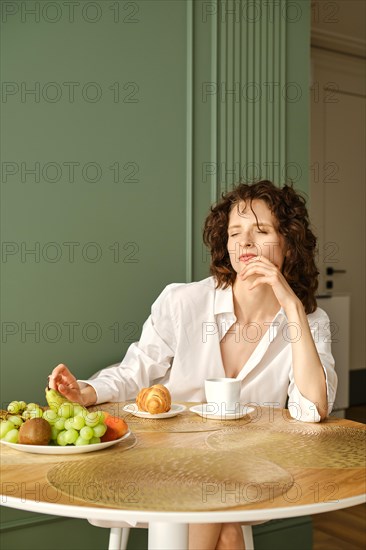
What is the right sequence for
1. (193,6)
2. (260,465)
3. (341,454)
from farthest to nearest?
1. (193,6)
2. (341,454)
3. (260,465)

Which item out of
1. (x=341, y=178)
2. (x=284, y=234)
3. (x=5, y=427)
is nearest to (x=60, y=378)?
(x=5, y=427)

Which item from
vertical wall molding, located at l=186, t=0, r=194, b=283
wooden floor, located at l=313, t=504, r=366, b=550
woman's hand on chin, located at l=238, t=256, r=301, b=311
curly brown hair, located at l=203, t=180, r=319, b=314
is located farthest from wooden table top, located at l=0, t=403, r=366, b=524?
wooden floor, located at l=313, t=504, r=366, b=550

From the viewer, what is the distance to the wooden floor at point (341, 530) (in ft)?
9.40

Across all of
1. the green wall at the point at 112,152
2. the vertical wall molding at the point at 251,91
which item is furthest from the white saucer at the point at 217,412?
the vertical wall molding at the point at 251,91

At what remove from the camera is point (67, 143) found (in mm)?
2348

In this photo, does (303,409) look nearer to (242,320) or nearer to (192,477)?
(242,320)

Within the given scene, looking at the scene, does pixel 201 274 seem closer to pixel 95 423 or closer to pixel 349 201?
pixel 95 423

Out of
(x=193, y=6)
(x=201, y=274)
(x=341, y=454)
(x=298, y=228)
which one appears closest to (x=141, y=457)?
(x=341, y=454)

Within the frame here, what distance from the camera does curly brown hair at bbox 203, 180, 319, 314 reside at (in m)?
2.12

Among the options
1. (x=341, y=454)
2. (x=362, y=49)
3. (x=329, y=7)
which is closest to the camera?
(x=341, y=454)

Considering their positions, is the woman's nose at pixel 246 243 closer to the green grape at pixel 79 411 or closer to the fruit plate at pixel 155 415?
the fruit plate at pixel 155 415

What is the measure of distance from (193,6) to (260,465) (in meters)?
1.96

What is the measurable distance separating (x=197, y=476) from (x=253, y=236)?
1.02 metres

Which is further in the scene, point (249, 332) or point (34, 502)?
point (249, 332)
